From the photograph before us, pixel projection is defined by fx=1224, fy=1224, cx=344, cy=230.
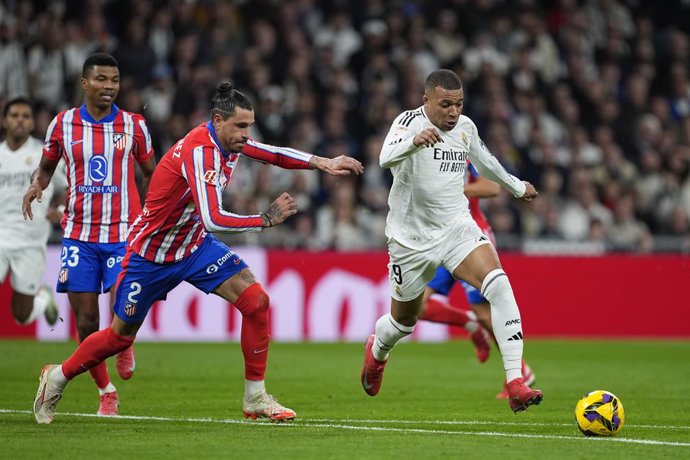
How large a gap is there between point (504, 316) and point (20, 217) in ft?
21.1

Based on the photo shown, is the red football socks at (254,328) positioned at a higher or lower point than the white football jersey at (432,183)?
lower

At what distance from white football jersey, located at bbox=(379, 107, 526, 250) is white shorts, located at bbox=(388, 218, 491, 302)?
0.18ft

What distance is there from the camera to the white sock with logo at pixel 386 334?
10.1 meters

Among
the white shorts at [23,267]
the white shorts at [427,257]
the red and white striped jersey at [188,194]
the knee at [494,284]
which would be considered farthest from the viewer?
the white shorts at [23,267]

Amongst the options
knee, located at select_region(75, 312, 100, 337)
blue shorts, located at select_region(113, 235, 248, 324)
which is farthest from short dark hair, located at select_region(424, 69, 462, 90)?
knee, located at select_region(75, 312, 100, 337)

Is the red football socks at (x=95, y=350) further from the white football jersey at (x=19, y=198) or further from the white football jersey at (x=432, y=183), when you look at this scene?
the white football jersey at (x=19, y=198)

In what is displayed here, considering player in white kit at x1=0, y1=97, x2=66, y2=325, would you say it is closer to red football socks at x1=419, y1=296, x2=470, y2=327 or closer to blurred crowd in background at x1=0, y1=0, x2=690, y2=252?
red football socks at x1=419, y1=296, x2=470, y2=327

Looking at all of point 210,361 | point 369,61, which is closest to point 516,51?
point 369,61

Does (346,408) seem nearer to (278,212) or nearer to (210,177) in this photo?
(278,212)

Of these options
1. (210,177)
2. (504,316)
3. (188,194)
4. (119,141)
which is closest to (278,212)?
(210,177)

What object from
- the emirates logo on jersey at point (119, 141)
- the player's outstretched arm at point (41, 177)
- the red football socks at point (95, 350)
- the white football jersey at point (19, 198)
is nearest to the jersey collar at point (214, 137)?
the emirates logo on jersey at point (119, 141)

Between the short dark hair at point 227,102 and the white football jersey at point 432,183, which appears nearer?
the short dark hair at point 227,102

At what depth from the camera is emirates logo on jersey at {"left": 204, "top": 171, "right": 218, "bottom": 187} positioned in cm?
849

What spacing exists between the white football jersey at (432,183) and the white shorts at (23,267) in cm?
521
